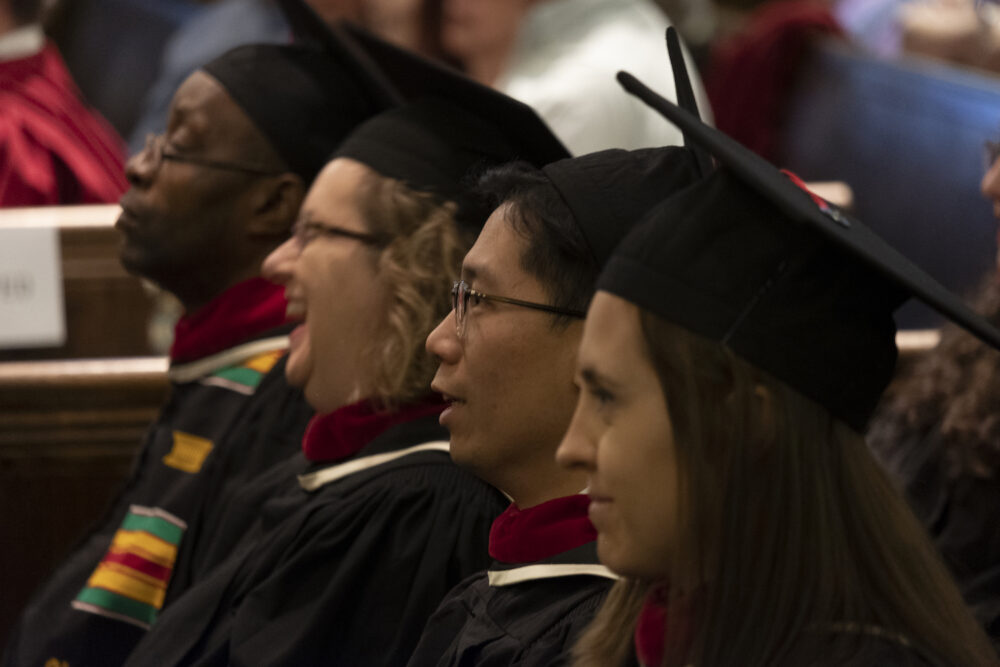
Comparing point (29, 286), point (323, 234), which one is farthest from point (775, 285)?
point (29, 286)

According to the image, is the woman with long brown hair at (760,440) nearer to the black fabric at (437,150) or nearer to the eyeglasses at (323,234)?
the black fabric at (437,150)

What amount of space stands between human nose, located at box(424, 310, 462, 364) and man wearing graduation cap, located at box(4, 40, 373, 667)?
1.07 metres

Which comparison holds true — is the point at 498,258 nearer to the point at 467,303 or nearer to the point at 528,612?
the point at 467,303

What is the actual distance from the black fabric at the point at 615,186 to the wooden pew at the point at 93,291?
8.63 feet

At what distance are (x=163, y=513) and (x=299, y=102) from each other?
97 centimetres

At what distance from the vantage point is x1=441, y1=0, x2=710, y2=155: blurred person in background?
363cm

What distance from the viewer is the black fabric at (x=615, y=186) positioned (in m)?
1.85

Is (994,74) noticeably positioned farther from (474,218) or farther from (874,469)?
(874,469)

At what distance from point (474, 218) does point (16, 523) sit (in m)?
2.08

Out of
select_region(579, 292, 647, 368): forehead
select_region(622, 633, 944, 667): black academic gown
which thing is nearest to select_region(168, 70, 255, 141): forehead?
select_region(579, 292, 647, 368): forehead

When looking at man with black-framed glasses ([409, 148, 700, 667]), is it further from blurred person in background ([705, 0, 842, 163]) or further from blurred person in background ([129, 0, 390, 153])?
blurred person in background ([705, 0, 842, 163])

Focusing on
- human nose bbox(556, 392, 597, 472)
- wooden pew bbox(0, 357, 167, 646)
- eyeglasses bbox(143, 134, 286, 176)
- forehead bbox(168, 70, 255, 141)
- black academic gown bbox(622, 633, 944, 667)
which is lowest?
wooden pew bbox(0, 357, 167, 646)

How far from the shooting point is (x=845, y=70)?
5.66 meters

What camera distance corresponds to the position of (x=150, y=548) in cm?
311
